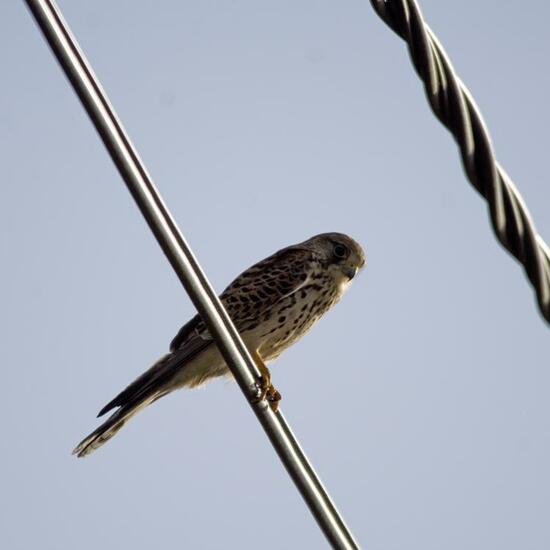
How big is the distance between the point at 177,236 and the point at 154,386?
385 centimetres

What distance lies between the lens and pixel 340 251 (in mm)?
8234

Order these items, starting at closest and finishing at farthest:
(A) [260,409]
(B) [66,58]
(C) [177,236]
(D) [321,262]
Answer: (B) [66,58] < (C) [177,236] < (A) [260,409] < (D) [321,262]

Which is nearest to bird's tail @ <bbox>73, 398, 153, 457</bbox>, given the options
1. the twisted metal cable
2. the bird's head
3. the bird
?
the bird

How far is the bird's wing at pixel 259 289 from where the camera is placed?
721 cm

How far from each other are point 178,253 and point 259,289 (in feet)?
14.4

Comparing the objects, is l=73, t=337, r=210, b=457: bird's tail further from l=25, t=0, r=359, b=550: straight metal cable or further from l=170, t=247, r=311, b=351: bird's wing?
l=25, t=0, r=359, b=550: straight metal cable

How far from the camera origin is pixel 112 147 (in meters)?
2.86

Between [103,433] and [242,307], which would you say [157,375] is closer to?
[103,433]

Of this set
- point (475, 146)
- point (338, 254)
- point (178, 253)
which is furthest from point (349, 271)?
point (475, 146)

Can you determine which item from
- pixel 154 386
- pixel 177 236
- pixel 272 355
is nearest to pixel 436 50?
pixel 177 236

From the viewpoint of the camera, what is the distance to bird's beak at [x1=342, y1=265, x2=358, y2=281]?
8031mm

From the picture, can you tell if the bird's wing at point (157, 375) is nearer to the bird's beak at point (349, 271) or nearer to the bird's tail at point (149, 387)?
the bird's tail at point (149, 387)

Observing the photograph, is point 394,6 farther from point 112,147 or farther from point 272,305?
point 272,305

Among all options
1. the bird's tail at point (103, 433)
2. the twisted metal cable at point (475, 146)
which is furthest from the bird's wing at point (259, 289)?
the twisted metal cable at point (475, 146)
